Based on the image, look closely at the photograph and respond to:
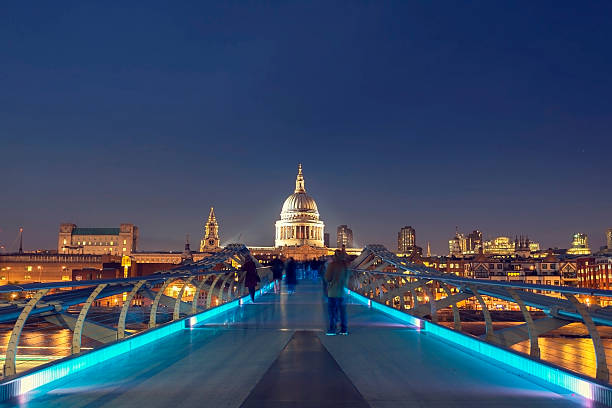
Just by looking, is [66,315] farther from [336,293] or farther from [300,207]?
[300,207]

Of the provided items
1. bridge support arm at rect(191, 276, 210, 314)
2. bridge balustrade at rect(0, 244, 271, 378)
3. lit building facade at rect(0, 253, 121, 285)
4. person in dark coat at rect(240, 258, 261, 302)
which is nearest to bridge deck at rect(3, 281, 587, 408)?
bridge balustrade at rect(0, 244, 271, 378)

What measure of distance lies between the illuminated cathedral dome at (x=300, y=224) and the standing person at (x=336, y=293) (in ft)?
561

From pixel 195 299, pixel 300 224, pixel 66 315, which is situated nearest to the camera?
pixel 66 315

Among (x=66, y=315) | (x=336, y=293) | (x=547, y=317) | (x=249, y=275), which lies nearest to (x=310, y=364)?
(x=336, y=293)

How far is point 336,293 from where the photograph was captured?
10.5m

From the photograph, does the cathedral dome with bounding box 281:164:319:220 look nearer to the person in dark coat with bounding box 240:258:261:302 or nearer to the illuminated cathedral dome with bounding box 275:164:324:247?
the illuminated cathedral dome with bounding box 275:164:324:247

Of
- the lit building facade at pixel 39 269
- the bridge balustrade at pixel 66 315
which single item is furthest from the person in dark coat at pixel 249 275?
the lit building facade at pixel 39 269

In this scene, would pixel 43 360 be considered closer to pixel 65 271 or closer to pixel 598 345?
pixel 598 345

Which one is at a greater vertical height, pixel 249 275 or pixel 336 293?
pixel 249 275

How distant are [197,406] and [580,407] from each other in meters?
3.21

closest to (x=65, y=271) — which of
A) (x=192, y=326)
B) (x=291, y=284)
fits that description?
(x=291, y=284)

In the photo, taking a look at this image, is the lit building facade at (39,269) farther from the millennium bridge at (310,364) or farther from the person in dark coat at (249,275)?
the millennium bridge at (310,364)

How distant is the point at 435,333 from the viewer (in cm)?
996

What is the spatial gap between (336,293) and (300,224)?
174603mm
